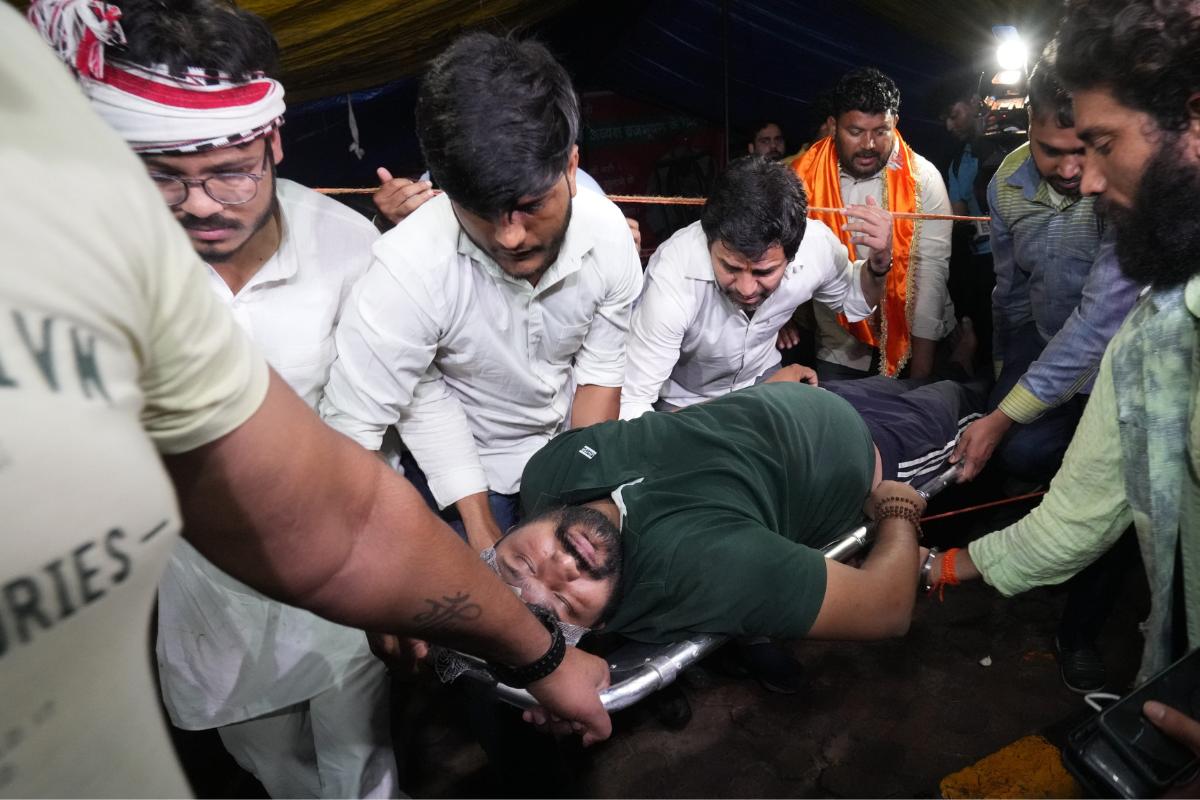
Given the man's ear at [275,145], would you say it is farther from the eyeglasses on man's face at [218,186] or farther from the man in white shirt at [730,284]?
the man in white shirt at [730,284]

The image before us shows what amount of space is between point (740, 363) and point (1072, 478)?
4.43 feet

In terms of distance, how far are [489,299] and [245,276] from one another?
0.60m

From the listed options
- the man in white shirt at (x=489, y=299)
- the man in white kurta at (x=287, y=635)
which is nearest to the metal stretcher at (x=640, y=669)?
the man in white kurta at (x=287, y=635)

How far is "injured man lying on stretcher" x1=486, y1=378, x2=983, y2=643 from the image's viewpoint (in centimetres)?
188

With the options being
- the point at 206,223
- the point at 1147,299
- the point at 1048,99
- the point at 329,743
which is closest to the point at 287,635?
the point at 329,743

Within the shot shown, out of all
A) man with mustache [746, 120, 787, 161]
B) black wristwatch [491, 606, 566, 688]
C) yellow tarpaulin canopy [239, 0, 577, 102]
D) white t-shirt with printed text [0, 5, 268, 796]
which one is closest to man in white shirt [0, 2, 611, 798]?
white t-shirt with printed text [0, 5, 268, 796]

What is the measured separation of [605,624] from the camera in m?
2.03

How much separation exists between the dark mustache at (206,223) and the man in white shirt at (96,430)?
3.78ft

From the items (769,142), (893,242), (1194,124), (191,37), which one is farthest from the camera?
(769,142)

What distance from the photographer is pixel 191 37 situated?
1.70 meters

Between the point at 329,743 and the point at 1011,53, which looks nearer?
the point at 329,743

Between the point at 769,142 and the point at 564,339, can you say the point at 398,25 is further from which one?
the point at 564,339

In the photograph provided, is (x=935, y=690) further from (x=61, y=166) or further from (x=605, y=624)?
(x=61, y=166)

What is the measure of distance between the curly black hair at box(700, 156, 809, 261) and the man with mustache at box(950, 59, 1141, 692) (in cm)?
76
